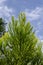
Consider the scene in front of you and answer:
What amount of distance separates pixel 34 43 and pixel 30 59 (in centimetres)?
113

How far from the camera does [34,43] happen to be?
1412 centimetres

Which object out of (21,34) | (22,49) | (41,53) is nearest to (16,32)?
(21,34)

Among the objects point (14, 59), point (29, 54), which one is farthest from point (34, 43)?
point (14, 59)

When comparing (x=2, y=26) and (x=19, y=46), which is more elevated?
(x=19, y=46)

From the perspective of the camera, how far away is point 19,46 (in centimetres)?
1375

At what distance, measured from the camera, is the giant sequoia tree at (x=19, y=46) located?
13695mm

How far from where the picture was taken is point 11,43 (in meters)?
14.2

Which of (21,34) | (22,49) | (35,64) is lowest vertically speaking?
(35,64)

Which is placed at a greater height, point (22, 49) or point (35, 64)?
point (22, 49)

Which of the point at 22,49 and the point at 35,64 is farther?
the point at 35,64

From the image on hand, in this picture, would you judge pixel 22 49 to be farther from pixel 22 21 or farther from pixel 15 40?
pixel 22 21

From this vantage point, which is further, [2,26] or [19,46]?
[2,26]

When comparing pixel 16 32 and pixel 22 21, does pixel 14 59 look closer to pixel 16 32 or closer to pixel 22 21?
pixel 16 32

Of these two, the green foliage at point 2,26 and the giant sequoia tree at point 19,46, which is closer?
the giant sequoia tree at point 19,46
